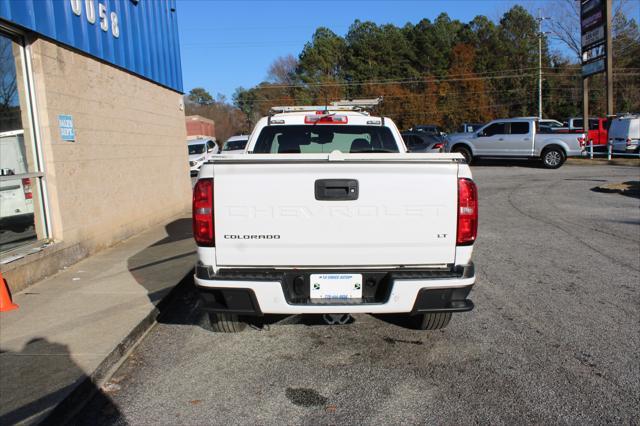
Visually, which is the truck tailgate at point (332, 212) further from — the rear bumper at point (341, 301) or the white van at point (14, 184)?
the white van at point (14, 184)

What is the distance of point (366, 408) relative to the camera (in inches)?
128

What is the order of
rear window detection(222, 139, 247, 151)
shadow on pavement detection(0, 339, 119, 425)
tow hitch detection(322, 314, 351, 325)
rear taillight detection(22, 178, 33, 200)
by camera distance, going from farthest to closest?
rear window detection(222, 139, 247, 151), rear taillight detection(22, 178, 33, 200), tow hitch detection(322, 314, 351, 325), shadow on pavement detection(0, 339, 119, 425)

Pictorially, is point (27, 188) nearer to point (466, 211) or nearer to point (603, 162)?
point (466, 211)

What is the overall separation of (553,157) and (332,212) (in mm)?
20288

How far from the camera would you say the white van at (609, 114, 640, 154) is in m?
22.9

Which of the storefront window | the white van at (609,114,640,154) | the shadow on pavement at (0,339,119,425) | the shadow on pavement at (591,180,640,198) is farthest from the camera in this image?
the white van at (609,114,640,154)

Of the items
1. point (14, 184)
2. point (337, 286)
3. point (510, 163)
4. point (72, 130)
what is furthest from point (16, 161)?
point (510, 163)

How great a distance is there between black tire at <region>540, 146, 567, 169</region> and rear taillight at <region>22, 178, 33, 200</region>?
65.3ft

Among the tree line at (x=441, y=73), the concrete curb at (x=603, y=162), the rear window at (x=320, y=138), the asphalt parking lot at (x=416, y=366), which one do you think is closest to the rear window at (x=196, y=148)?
the concrete curb at (x=603, y=162)

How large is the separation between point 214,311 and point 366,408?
1.27 metres

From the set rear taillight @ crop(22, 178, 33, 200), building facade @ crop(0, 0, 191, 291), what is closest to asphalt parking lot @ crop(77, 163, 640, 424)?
building facade @ crop(0, 0, 191, 291)

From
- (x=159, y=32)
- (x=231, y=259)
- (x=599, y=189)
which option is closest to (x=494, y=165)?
(x=599, y=189)

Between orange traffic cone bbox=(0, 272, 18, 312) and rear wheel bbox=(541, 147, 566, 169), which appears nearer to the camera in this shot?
orange traffic cone bbox=(0, 272, 18, 312)

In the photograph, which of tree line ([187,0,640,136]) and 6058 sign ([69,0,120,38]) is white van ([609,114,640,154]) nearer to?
6058 sign ([69,0,120,38])
